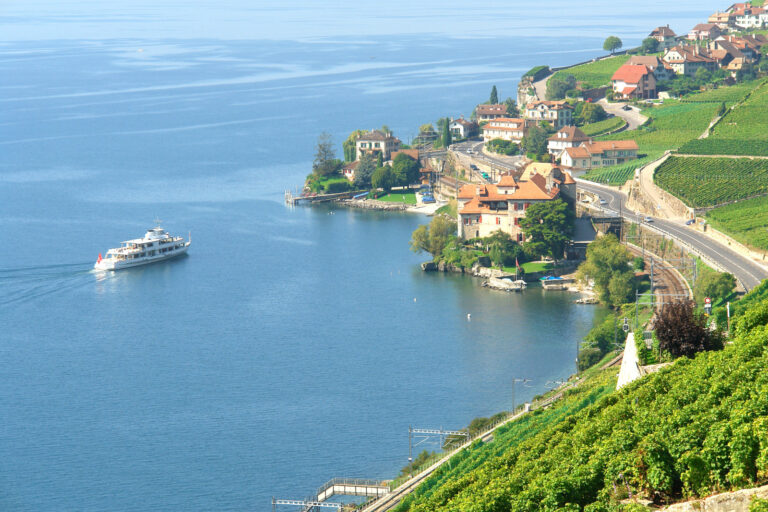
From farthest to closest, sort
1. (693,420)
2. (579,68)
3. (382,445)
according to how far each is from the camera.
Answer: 1. (579,68)
2. (382,445)
3. (693,420)

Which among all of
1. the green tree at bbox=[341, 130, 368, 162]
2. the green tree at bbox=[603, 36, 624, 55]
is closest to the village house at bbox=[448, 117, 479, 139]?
the green tree at bbox=[341, 130, 368, 162]

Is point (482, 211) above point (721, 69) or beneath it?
beneath

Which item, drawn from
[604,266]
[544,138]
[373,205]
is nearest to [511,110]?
[544,138]

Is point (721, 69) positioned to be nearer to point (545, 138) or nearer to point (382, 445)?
point (545, 138)

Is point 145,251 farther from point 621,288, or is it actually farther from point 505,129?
point 505,129

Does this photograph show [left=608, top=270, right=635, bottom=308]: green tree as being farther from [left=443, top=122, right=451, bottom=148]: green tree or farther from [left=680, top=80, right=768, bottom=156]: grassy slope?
[left=443, top=122, right=451, bottom=148]: green tree

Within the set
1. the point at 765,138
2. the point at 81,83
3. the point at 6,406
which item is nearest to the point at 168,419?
the point at 6,406
